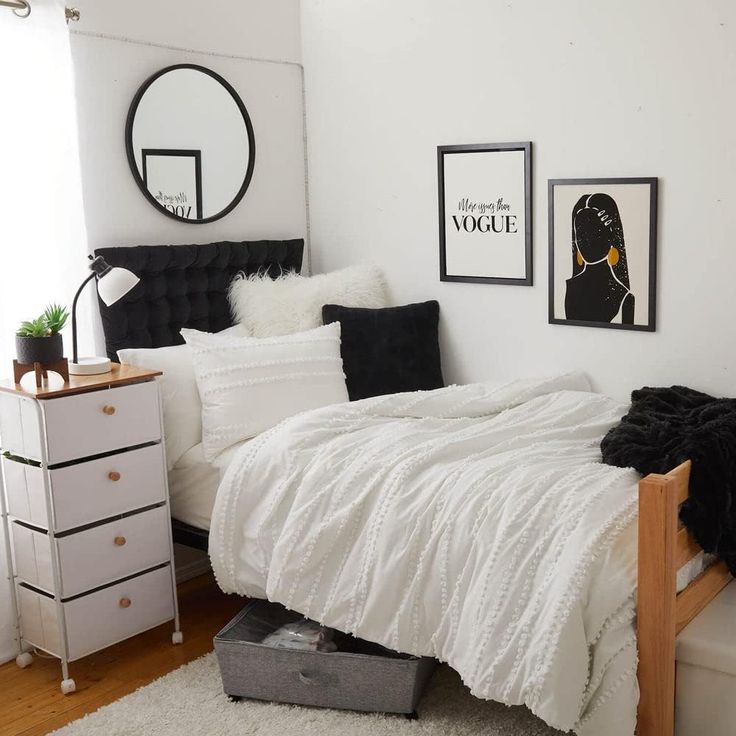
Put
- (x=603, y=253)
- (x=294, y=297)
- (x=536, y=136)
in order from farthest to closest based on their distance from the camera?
(x=294, y=297) → (x=536, y=136) → (x=603, y=253)

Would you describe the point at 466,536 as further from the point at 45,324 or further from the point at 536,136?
the point at 536,136

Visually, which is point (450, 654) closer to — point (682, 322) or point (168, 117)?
point (682, 322)

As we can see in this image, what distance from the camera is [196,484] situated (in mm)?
2975

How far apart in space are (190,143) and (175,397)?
994 millimetres

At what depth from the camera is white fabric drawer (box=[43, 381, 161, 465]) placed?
2.62m

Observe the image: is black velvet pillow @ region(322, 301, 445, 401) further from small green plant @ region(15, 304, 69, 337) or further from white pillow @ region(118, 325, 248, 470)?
small green plant @ region(15, 304, 69, 337)

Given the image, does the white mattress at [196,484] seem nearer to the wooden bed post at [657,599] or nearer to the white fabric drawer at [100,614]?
the white fabric drawer at [100,614]

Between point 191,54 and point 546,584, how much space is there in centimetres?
233

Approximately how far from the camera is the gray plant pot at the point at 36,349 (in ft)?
8.75

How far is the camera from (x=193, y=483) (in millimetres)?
2980

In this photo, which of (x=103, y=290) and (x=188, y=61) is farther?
(x=188, y=61)

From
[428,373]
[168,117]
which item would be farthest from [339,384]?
[168,117]

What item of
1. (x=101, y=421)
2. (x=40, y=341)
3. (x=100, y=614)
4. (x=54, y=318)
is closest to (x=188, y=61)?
(x=54, y=318)

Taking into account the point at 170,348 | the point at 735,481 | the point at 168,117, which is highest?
the point at 168,117
